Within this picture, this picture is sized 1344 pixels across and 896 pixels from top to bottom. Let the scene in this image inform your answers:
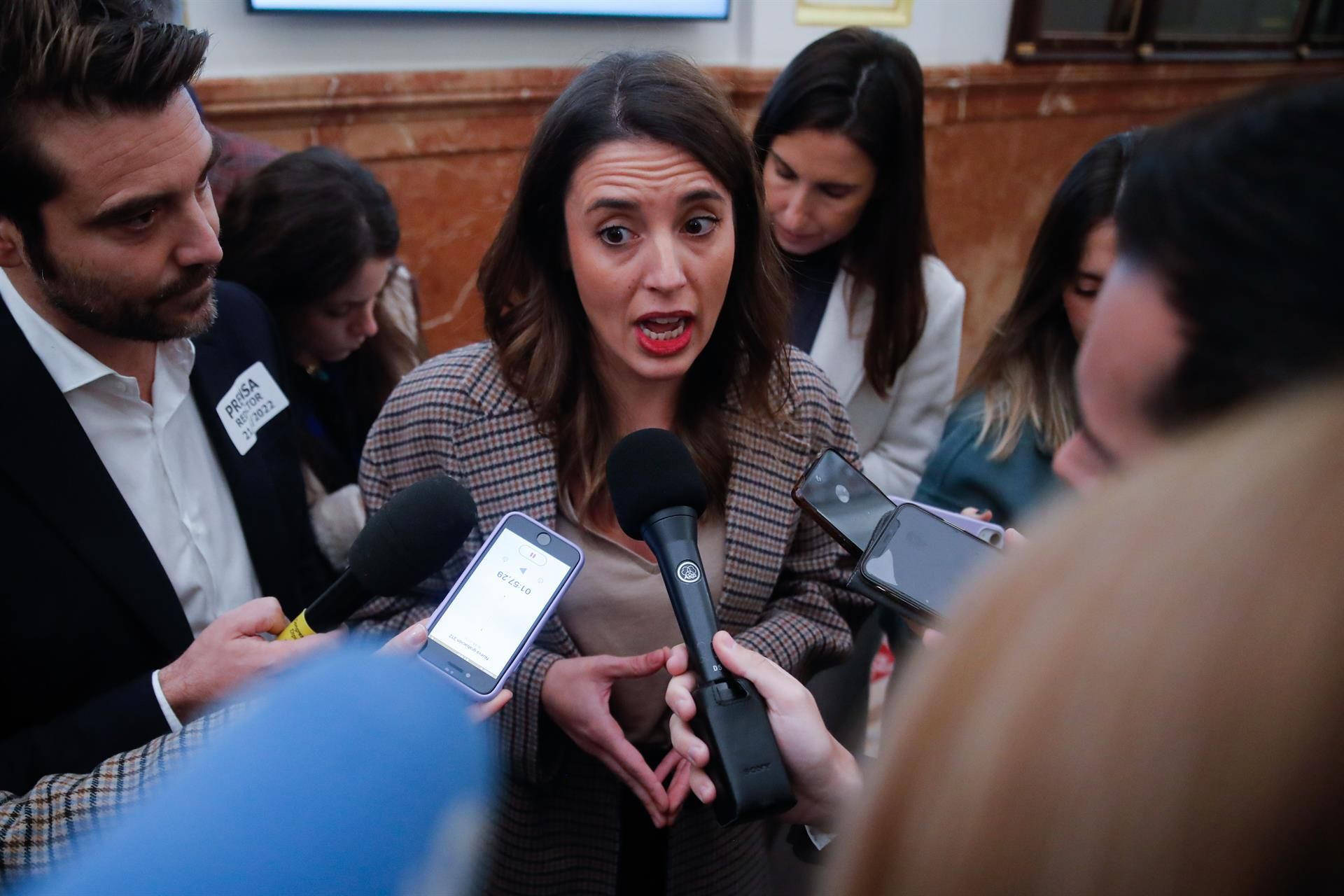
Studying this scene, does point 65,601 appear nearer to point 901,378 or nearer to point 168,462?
A: point 168,462

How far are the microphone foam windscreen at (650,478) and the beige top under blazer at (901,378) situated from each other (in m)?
0.87

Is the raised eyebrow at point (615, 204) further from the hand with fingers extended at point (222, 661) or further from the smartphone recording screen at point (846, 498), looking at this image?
the hand with fingers extended at point (222, 661)

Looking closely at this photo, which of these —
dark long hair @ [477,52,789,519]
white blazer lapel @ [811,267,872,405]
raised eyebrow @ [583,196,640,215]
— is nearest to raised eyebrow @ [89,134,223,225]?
dark long hair @ [477,52,789,519]

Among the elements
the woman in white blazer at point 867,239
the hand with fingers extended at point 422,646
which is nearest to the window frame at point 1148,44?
the woman in white blazer at point 867,239

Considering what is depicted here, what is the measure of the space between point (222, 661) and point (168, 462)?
0.32 metres

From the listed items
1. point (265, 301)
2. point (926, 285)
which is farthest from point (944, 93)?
point (265, 301)

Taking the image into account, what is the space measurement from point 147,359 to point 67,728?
0.47 m

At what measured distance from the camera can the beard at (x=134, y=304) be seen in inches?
38.3

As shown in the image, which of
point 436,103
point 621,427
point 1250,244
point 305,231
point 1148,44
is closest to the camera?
point 1250,244

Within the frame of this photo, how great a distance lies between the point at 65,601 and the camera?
3.07 feet

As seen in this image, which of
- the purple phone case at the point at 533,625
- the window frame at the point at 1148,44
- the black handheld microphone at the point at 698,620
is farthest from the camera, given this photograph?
the window frame at the point at 1148,44

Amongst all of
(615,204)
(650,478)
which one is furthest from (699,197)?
(650,478)

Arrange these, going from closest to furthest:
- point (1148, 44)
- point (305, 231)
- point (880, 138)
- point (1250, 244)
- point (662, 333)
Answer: point (1250, 244) → point (662, 333) → point (305, 231) → point (880, 138) → point (1148, 44)

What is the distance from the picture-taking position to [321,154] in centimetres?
165
